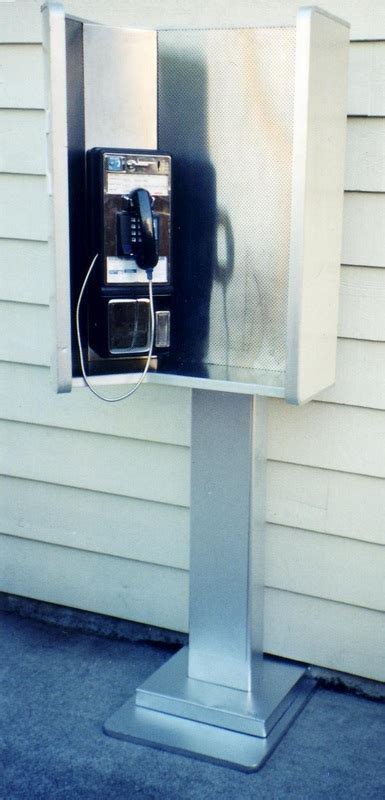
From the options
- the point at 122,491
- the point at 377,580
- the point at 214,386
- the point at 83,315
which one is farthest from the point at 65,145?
the point at 377,580

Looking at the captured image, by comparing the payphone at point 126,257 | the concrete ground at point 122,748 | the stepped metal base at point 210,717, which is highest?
the payphone at point 126,257

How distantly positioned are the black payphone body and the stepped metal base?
3.13ft

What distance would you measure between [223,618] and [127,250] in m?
1.05

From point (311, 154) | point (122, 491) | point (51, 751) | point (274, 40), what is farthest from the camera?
point (122, 491)

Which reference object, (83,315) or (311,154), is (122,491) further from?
(311,154)

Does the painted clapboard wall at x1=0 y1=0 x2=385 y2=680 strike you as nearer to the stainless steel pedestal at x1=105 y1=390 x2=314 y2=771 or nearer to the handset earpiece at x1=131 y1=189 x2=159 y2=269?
the stainless steel pedestal at x1=105 y1=390 x2=314 y2=771

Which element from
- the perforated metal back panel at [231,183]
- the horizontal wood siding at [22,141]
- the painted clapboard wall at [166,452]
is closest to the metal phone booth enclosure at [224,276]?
the perforated metal back panel at [231,183]

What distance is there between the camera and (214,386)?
2.63 metres

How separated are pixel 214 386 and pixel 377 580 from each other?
0.80 metres

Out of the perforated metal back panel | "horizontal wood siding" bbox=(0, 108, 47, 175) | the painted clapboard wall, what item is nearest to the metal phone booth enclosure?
the perforated metal back panel

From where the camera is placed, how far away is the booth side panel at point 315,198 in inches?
92.7

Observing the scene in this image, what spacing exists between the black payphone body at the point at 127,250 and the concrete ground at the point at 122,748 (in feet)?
3.42

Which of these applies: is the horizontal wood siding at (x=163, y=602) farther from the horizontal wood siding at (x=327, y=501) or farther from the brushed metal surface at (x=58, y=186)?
the brushed metal surface at (x=58, y=186)

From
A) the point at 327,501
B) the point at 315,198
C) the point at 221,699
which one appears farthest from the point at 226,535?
the point at 315,198
